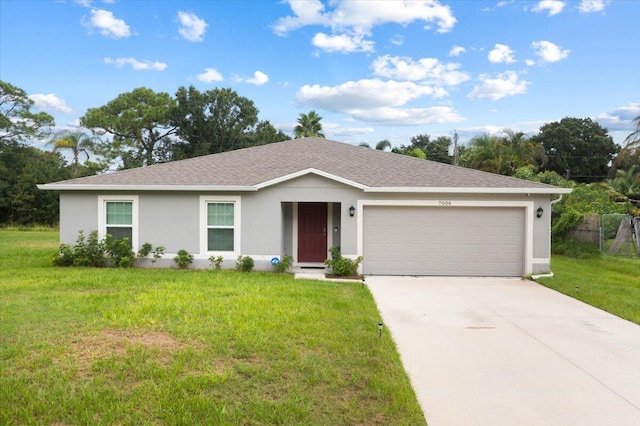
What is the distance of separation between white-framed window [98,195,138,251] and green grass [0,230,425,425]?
3.64 metres

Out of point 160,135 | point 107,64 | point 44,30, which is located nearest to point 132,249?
point 44,30

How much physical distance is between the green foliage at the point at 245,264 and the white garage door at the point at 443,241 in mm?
3167

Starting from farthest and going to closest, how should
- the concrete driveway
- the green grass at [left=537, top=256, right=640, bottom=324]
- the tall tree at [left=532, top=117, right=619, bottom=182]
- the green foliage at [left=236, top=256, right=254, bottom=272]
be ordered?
the tall tree at [left=532, top=117, right=619, bottom=182]
the green foliage at [left=236, top=256, right=254, bottom=272]
the green grass at [left=537, top=256, right=640, bottom=324]
the concrete driveway

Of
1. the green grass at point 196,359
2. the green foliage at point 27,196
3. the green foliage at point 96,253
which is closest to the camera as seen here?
the green grass at point 196,359

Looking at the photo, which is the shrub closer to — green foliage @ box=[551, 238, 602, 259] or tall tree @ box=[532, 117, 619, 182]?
green foliage @ box=[551, 238, 602, 259]

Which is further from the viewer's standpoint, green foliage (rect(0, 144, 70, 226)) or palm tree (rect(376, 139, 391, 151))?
palm tree (rect(376, 139, 391, 151))

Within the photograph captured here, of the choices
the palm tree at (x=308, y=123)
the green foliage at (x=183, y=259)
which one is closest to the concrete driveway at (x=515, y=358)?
the green foliage at (x=183, y=259)

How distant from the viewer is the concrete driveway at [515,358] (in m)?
3.92

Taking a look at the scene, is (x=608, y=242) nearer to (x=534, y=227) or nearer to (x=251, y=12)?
(x=534, y=227)

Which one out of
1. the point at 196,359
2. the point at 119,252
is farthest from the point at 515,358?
the point at 119,252

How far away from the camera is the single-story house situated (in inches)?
454

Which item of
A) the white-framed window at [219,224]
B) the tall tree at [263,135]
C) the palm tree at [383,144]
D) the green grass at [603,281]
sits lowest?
the green grass at [603,281]

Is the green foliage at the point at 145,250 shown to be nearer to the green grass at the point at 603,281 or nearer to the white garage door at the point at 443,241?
the white garage door at the point at 443,241

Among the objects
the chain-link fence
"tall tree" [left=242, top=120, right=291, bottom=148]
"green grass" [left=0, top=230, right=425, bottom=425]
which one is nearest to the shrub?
"green grass" [left=0, top=230, right=425, bottom=425]
